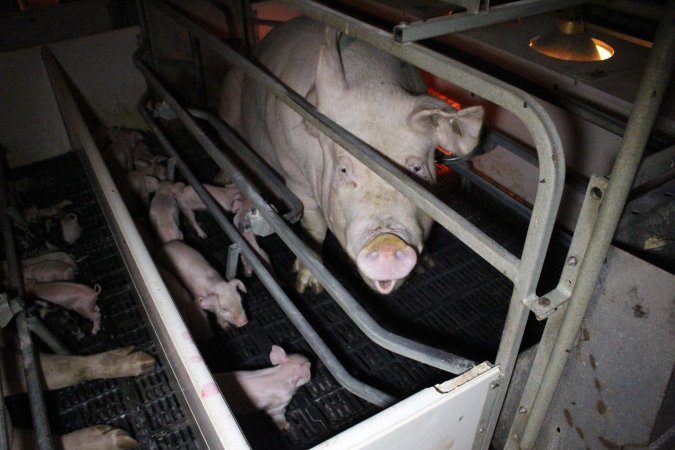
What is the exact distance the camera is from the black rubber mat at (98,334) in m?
2.21

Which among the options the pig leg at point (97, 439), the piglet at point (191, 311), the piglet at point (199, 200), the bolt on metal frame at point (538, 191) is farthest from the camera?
the piglet at point (199, 200)

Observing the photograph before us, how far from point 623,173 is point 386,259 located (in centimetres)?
85

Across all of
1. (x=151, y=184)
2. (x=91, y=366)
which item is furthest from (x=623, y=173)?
(x=151, y=184)

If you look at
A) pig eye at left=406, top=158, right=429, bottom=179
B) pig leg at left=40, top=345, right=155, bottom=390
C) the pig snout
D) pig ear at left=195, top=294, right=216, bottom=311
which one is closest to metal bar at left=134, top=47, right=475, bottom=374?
the pig snout

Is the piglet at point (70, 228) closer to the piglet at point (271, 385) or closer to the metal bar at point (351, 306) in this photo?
the metal bar at point (351, 306)

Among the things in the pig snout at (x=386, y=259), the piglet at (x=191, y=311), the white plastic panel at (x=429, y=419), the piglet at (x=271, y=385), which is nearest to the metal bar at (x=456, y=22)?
the pig snout at (x=386, y=259)

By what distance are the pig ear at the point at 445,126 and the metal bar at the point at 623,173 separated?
0.78 metres

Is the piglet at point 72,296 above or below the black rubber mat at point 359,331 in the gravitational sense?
above

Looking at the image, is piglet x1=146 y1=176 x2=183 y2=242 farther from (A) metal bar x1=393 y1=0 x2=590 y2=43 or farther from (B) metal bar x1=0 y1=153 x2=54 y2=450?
(A) metal bar x1=393 y1=0 x2=590 y2=43

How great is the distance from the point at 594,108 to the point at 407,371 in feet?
5.01

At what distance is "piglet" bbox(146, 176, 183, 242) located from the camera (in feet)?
9.60

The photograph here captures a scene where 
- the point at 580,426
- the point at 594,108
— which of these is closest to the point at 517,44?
the point at 594,108

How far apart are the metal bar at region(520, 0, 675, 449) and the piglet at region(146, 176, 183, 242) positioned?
2.19 m

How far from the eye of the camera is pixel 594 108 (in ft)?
7.94
